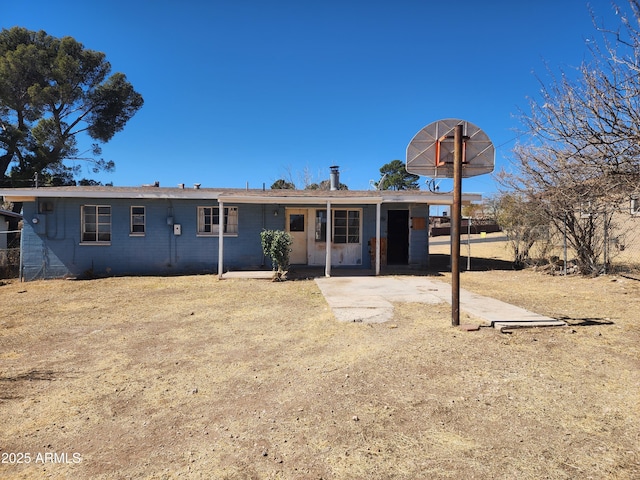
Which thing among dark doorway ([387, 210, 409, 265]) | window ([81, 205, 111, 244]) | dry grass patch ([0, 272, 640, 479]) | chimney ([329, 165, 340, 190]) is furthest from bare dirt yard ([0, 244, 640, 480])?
chimney ([329, 165, 340, 190])

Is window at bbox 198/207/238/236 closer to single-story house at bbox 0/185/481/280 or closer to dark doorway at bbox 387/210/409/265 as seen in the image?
single-story house at bbox 0/185/481/280

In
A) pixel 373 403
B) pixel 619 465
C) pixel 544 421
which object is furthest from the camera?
pixel 373 403

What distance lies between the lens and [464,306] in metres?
6.62

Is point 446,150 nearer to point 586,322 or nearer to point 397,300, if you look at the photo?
point 397,300

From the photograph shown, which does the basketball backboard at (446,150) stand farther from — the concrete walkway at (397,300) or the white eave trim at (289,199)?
the white eave trim at (289,199)

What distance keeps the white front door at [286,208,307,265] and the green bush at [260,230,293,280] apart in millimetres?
2283

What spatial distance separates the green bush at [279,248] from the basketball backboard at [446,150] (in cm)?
502

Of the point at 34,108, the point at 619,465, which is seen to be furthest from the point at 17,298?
the point at 34,108

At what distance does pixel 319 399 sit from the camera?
3227 mm

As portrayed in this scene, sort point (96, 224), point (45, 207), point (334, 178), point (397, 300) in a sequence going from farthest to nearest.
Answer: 1. point (334, 178)
2. point (96, 224)
3. point (45, 207)
4. point (397, 300)

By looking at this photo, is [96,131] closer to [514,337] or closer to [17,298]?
[17,298]

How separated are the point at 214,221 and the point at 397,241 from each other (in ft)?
23.7

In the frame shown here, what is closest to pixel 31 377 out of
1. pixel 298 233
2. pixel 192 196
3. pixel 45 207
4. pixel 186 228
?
pixel 192 196

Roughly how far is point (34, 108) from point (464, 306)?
24633mm
